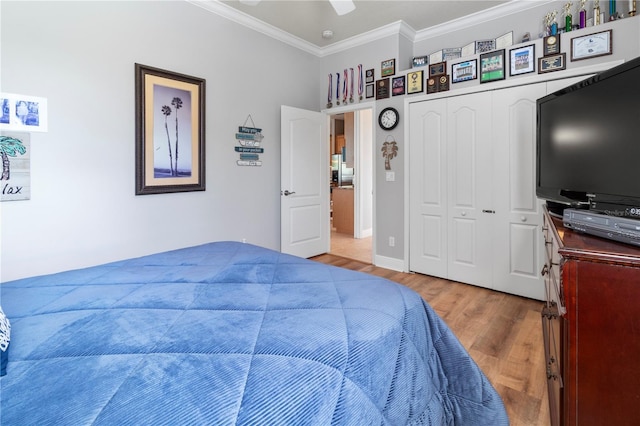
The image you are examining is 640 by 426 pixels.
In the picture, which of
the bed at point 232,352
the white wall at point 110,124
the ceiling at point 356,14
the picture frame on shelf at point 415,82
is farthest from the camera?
the picture frame on shelf at point 415,82

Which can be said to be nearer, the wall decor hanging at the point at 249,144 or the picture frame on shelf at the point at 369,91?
the wall decor hanging at the point at 249,144

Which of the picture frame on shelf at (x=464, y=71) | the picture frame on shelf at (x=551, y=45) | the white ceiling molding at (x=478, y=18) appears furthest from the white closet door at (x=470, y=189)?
the white ceiling molding at (x=478, y=18)

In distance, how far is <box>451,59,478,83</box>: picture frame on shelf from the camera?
3.27 m

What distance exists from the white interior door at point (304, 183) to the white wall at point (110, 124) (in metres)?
0.41

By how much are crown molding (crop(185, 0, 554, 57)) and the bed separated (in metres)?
3.00

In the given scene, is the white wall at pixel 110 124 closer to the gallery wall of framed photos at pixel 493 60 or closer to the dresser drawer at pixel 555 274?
the gallery wall of framed photos at pixel 493 60

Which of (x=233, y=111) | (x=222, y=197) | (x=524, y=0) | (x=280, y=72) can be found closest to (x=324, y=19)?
(x=280, y=72)

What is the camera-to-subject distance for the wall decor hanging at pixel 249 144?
3.67 m

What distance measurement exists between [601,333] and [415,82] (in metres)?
3.21

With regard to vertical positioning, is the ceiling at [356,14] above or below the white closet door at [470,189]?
above

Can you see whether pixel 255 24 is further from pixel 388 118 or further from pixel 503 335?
pixel 503 335

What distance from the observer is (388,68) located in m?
3.92

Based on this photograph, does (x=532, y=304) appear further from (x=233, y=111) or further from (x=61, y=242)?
(x=61, y=242)

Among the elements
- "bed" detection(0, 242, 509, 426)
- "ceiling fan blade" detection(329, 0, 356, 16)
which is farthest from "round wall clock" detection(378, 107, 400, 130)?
"bed" detection(0, 242, 509, 426)
